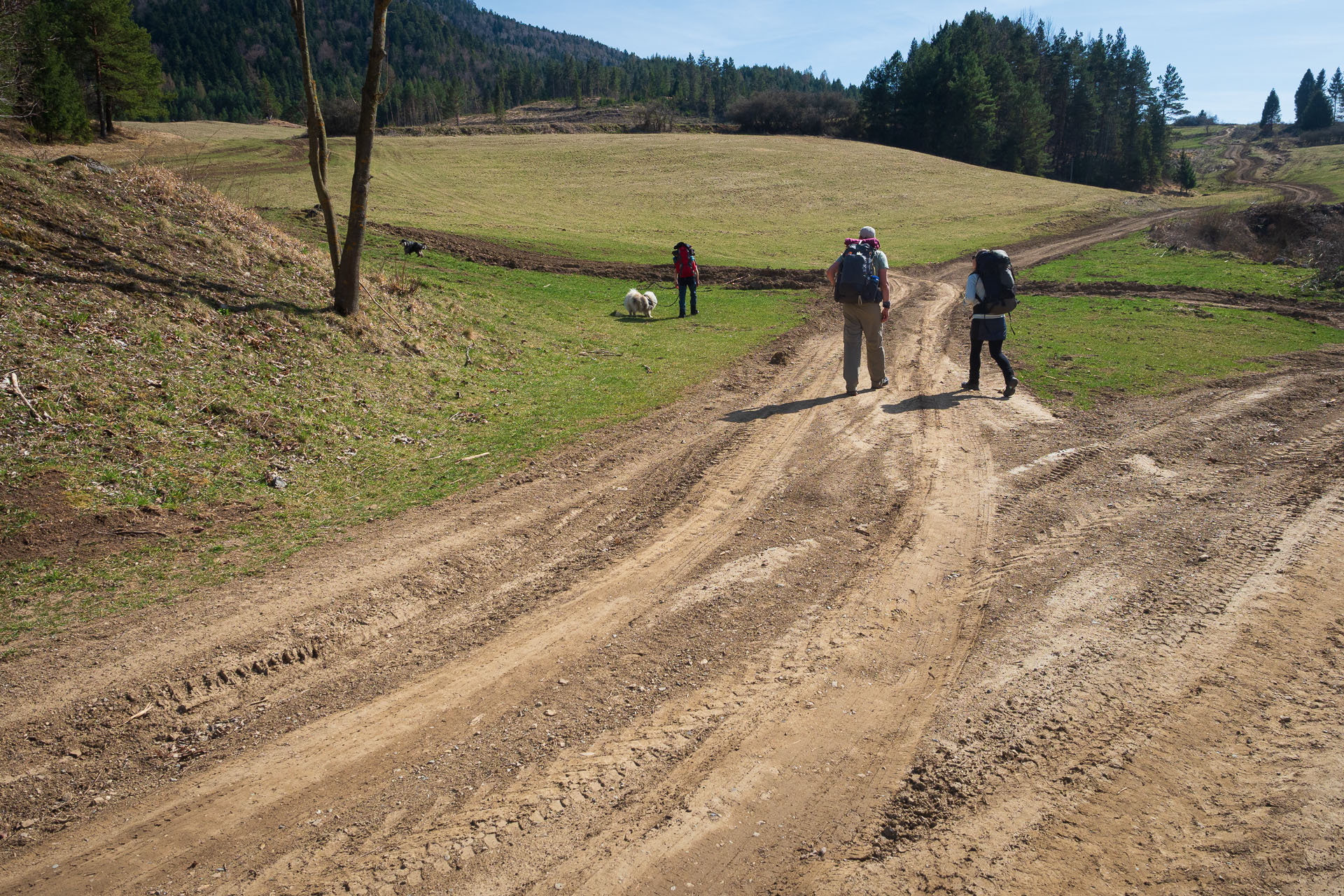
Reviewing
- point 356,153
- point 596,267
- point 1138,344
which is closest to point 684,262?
point 596,267

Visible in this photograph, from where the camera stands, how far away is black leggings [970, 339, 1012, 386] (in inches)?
446

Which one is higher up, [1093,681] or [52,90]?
[52,90]

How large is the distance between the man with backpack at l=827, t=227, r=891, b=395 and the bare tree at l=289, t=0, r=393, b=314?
720 centimetres

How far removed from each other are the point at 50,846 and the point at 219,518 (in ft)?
12.8

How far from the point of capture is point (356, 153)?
11.8m

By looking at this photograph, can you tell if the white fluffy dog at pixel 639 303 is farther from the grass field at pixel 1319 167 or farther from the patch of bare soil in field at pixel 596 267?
the grass field at pixel 1319 167

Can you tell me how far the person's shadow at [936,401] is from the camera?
10898 millimetres

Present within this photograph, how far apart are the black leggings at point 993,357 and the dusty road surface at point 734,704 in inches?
140

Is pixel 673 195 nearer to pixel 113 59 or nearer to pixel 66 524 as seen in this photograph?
pixel 113 59

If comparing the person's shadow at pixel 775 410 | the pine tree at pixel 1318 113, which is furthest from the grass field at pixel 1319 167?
the person's shadow at pixel 775 410

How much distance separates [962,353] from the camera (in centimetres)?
1461

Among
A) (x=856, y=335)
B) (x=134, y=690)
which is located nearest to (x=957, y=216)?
(x=856, y=335)

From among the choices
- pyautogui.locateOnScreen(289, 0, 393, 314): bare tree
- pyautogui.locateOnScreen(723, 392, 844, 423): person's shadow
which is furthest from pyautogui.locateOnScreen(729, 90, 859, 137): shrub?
pyautogui.locateOnScreen(723, 392, 844, 423): person's shadow

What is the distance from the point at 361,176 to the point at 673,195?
38806 millimetres
